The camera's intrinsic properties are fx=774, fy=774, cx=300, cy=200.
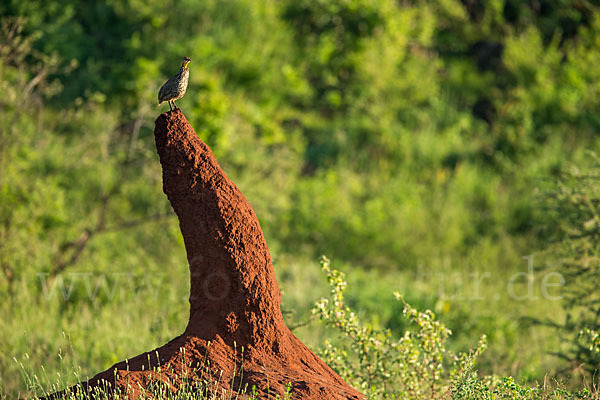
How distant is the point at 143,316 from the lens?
8.59 metres

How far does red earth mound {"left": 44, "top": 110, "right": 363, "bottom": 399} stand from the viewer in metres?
4.64

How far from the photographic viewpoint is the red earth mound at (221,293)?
464cm

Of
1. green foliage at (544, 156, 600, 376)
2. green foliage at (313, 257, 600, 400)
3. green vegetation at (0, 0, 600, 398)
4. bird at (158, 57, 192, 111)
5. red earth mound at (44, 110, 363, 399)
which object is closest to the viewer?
red earth mound at (44, 110, 363, 399)

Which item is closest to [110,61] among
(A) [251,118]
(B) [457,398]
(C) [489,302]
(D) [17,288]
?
(A) [251,118]

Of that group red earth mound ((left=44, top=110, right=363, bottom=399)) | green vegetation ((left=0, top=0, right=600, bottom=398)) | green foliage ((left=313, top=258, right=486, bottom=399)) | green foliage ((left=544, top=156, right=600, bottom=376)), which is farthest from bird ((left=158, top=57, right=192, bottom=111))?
green foliage ((left=544, top=156, right=600, bottom=376))

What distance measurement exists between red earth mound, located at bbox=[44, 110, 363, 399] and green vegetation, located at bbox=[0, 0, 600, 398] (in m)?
1.20

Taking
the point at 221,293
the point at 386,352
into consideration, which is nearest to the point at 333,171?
the point at 386,352

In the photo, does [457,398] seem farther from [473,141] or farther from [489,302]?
[473,141]

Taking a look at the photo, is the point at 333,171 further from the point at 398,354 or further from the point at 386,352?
the point at 398,354

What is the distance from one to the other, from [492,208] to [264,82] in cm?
483

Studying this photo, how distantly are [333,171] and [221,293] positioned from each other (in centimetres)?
967

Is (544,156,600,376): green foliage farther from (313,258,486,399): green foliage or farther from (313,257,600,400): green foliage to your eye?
(313,258,486,399): green foliage

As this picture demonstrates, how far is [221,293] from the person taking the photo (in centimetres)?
478

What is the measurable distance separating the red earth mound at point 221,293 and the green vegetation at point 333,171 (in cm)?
120
